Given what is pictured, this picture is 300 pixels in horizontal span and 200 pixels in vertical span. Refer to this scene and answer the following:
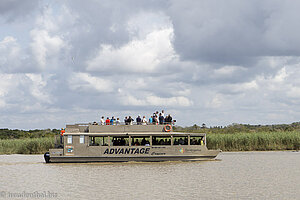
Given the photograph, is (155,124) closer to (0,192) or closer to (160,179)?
(160,179)

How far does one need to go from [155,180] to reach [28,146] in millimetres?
22242

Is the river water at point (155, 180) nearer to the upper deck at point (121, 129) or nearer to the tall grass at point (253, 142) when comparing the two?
the upper deck at point (121, 129)

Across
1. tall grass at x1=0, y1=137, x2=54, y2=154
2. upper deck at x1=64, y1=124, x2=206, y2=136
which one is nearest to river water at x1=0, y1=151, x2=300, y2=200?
upper deck at x1=64, y1=124, x2=206, y2=136

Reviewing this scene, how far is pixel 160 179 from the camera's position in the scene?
2136 cm

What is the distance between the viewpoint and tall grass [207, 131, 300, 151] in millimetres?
38781

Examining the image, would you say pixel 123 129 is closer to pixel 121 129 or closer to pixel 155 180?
pixel 121 129

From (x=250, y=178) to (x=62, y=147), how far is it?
13.5 m

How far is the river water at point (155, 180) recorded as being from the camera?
17.2 meters

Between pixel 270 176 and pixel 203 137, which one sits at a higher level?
pixel 203 137

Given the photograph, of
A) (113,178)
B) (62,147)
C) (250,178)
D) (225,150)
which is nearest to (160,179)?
(113,178)

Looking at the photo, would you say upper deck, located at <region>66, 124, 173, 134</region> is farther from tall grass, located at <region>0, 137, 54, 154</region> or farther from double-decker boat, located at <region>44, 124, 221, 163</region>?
tall grass, located at <region>0, 137, 54, 154</region>

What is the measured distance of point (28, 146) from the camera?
1570 inches

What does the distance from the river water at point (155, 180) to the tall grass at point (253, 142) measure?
29.3ft

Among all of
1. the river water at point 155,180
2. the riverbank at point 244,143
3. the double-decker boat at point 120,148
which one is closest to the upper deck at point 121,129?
the double-decker boat at point 120,148
